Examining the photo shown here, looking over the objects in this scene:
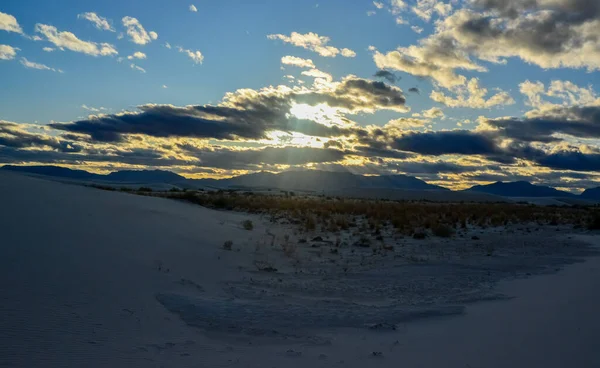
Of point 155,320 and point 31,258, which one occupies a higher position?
point 31,258

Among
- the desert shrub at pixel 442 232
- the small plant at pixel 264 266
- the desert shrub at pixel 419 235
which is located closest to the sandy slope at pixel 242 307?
the small plant at pixel 264 266

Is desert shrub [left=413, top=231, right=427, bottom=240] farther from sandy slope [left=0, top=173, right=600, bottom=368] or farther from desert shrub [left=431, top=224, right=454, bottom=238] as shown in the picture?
sandy slope [left=0, top=173, right=600, bottom=368]

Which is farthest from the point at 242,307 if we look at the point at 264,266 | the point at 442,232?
the point at 442,232

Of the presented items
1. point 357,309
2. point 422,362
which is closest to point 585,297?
point 357,309

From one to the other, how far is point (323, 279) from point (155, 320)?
201 inches

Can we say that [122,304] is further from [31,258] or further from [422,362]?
[422,362]

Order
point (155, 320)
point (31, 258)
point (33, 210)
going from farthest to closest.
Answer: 1. point (33, 210)
2. point (31, 258)
3. point (155, 320)

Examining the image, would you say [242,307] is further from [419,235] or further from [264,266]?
[419,235]

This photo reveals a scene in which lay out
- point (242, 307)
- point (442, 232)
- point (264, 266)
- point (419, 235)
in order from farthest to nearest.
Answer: point (442, 232), point (419, 235), point (264, 266), point (242, 307)

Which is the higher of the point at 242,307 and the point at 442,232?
the point at 442,232

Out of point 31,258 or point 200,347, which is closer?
point 200,347

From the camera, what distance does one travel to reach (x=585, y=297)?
8695 mm

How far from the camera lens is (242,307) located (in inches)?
319

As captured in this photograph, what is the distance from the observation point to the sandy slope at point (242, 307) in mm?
5559
